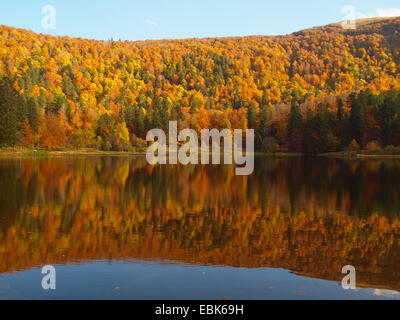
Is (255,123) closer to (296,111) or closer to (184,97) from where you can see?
(296,111)

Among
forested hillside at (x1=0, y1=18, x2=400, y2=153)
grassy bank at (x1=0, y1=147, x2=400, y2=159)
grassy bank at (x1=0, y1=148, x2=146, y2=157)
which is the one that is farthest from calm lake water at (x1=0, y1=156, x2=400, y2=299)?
forested hillside at (x1=0, y1=18, x2=400, y2=153)

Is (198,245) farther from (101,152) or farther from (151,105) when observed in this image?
(151,105)

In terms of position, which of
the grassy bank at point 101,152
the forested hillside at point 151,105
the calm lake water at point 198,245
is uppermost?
the forested hillside at point 151,105

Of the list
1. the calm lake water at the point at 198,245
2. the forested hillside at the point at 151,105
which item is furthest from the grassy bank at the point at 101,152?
the calm lake water at the point at 198,245

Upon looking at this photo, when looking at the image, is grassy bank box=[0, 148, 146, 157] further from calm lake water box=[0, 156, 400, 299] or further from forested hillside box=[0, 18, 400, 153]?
calm lake water box=[0, 156, 400, 299]

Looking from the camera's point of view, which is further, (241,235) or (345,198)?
(345,198)

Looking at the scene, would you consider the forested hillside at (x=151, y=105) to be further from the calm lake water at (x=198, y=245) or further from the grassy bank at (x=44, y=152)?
the calm lake water at (x=198, y=245)

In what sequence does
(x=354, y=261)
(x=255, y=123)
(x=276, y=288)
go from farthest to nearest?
(x=255, y=123) → (x=354, y=261) → (x=276, y=288)

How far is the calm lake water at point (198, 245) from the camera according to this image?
35.1 ft

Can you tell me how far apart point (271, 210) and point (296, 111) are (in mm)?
106970

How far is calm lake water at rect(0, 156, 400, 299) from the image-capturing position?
10.7 metres

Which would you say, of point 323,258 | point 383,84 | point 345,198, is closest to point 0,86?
point 345,198

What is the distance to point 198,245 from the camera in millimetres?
14789

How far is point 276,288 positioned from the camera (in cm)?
1066
